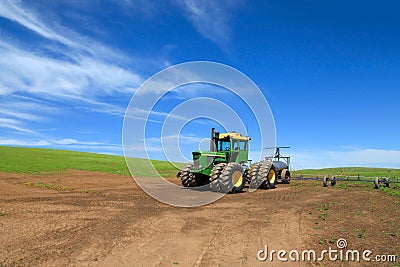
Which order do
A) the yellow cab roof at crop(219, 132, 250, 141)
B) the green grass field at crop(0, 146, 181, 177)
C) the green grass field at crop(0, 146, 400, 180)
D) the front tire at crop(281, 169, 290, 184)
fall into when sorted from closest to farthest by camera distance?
the yellow cab roof at crop(219, 132, 250, 141) < the front tire at crop(281, 169, 290, 184) < the green grass field at crop(0, 146, 181, 177) < the green grass field at crop(0, 146, 400, 180)

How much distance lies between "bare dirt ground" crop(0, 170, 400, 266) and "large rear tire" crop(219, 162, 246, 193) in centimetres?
352

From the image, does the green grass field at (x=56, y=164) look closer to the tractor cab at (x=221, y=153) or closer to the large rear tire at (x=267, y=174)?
the large rear tire at (x=267, y=174)

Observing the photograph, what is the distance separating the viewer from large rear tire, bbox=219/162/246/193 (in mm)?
16250

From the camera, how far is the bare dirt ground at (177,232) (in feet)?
20.6

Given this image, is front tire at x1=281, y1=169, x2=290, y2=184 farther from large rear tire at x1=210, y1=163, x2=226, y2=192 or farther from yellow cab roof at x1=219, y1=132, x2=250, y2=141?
large rear tire at x1=210, y1=163, x2=226, y2=192

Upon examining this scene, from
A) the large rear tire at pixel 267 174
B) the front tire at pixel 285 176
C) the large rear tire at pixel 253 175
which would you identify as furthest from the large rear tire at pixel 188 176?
the front tire at pixel 285 176

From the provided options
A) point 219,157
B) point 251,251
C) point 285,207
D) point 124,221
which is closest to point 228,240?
point 251,251

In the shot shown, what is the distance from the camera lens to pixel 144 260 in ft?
20.1

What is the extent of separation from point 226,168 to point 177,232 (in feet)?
27.8

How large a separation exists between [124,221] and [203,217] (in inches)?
109

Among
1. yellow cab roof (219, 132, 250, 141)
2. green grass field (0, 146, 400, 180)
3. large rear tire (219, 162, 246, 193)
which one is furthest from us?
green grass field (0, 146, 400, 180)

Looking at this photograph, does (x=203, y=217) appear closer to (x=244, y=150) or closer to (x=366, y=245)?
(x=366, y=245)

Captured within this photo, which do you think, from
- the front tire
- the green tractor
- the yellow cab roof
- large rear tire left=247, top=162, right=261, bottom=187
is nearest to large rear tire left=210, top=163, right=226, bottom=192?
the green tractor

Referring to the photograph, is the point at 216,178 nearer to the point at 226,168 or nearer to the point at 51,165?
the point at 226,168
